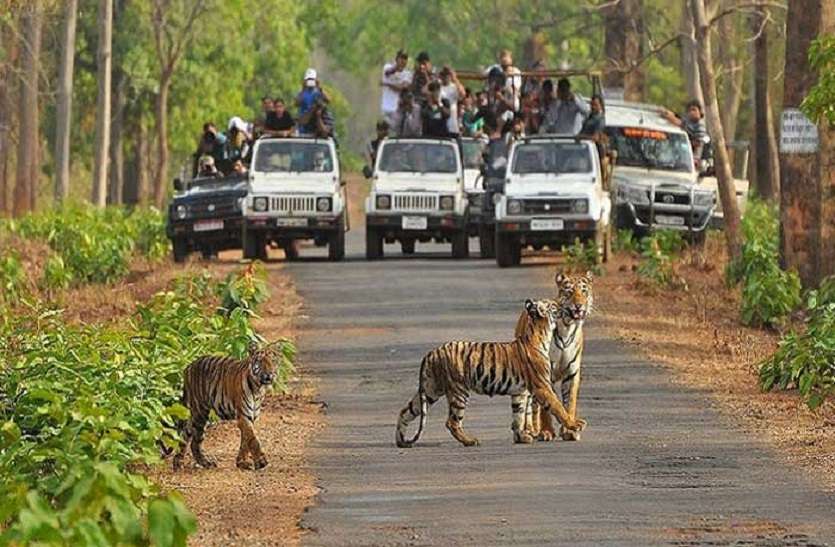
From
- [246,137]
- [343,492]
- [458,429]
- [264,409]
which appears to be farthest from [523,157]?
[343,492]

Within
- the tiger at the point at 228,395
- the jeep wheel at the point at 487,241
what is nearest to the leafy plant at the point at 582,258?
the jeep wheel at the point at 487,241

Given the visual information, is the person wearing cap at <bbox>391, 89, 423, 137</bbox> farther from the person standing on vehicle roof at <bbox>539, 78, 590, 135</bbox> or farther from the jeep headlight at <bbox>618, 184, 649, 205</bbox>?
the jeep headlight at <bbox>618, 184, 649, 205</bbox>

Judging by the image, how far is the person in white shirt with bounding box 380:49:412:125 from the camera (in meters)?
40.5

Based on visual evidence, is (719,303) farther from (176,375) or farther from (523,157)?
(176,375)

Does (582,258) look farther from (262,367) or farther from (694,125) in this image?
(262,367)

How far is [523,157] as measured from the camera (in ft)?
121

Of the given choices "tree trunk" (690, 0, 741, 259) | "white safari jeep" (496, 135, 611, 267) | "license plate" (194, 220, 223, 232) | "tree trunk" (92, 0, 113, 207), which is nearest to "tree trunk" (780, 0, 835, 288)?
"tree trunk" (690, 0, 741, 259)

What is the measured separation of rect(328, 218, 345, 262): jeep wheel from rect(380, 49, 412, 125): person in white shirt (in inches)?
94.9

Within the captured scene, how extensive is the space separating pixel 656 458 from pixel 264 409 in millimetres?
4359

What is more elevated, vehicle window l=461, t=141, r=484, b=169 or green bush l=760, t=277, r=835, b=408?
vehicle window l=461, t=141, r=484, b=169

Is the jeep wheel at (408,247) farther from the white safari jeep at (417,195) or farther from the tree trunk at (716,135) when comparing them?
the tree trunk at (716,135)

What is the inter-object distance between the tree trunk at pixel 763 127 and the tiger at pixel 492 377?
34.3 m

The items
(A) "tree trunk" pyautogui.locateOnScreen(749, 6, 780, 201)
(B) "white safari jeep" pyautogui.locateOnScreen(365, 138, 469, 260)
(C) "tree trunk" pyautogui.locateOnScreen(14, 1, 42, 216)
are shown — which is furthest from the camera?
(C) "tree trunk" pyautogui.locateOnScreen(14, 1, 42, 216)

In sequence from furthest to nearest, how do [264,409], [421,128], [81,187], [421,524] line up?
1. [81,187]
2. [421,128]
3. [264,409]
4. [421,524]
